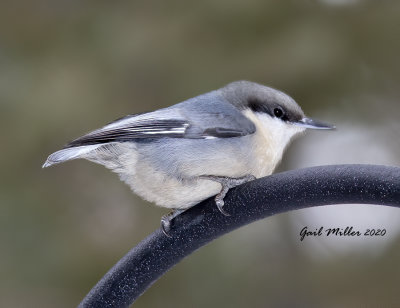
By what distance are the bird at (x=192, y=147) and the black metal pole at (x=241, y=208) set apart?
0.13 meters

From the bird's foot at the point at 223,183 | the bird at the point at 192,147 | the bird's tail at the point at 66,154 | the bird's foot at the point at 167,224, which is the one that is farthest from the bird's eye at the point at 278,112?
the bird's tail at the point at 66,154

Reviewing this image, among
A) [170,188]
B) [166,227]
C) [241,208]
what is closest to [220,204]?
[241,208]

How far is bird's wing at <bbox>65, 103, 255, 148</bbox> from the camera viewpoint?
206 centimetres

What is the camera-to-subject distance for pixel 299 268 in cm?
339

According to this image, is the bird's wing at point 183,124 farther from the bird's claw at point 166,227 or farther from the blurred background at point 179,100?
the blurred background at point 179,100

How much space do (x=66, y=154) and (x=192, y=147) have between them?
16.1 inches

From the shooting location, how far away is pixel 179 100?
3.58 metres

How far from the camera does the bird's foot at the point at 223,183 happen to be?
1755mm

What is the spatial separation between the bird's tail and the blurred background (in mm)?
1536

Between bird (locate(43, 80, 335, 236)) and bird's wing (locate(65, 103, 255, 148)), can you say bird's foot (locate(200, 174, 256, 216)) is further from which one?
bird's wing (locate(65, 103, 255, 148))

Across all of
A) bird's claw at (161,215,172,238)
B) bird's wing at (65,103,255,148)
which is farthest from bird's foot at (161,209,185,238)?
bird's wing at (65,103,255,148)

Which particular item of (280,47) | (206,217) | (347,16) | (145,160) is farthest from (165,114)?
(347,16)

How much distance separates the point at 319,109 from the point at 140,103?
95 centimetres

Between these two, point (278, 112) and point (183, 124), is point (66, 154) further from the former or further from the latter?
point (278, 112)
